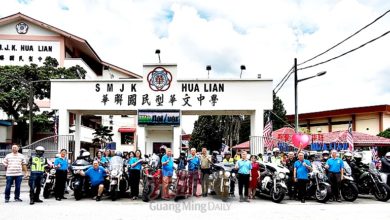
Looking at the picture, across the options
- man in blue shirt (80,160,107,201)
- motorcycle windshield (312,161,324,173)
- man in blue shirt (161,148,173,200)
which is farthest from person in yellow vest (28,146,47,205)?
motorcycle windshield (312,161,324,173)

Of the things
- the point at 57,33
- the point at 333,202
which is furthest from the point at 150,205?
the point at 57,33

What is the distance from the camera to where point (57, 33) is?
129 feet

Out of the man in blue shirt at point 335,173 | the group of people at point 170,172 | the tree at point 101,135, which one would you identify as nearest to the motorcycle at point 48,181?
the group of people at point 170,172

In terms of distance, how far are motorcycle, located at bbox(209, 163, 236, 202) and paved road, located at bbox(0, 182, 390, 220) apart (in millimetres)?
360

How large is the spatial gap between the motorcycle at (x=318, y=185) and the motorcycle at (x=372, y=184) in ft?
5.07

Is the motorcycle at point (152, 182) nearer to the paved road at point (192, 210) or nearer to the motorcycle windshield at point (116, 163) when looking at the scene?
the paved road at point (192, 210)

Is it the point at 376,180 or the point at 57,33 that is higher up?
the point at 57,33

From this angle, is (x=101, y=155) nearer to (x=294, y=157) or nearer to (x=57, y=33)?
(x=294, y=157)

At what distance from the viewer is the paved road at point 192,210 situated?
10.2 metres

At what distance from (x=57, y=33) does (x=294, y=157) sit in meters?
31.1

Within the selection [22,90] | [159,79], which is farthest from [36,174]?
[22,90]

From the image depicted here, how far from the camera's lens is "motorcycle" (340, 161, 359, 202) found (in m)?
13.5

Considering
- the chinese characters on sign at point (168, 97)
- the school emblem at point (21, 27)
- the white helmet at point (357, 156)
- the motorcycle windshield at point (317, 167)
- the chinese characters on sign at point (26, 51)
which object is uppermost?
the school emblem at point (21, 27)

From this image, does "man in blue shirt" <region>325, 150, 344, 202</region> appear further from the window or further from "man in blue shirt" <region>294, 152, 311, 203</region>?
the window
